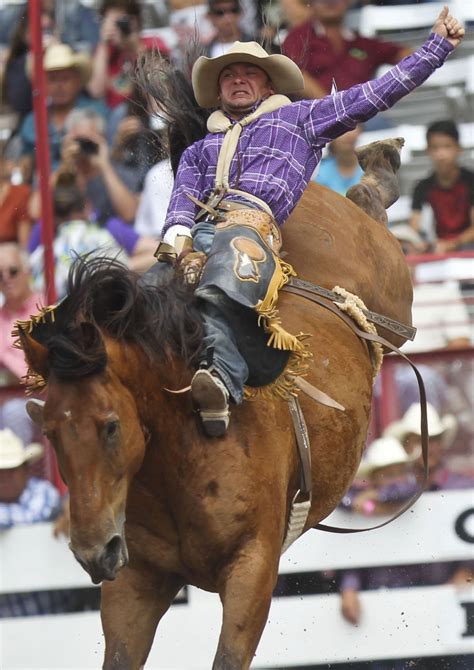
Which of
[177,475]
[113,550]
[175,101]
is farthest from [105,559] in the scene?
[175,101]

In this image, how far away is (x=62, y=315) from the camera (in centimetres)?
422

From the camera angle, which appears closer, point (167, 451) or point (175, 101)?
point (167, 451)

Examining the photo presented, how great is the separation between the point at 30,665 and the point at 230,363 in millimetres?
3471

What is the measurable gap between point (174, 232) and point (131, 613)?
1.25m

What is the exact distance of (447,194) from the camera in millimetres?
8008

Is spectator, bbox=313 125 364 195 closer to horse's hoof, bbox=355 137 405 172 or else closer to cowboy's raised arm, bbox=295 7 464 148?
horse's hoof, bbox=355 137 405 172

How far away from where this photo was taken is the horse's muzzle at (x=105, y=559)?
13.4 ft

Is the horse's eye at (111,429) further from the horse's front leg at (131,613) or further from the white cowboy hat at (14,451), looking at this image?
the white cowboy hat at (14,451)

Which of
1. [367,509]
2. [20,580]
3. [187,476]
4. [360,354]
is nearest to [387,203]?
[360,354]

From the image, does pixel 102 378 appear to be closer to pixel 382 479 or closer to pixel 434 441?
pixel 382 479

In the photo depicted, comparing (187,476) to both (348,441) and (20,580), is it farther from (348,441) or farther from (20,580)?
(20,580)

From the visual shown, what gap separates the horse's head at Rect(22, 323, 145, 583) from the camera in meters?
4.06

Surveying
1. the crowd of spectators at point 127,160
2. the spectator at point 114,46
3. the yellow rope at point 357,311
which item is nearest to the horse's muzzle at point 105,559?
the yellow rope at point 357,311

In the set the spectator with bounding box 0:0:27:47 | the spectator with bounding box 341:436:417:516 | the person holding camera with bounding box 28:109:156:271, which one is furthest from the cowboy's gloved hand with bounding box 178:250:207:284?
the spectator with bounding box 0:0:27:47
